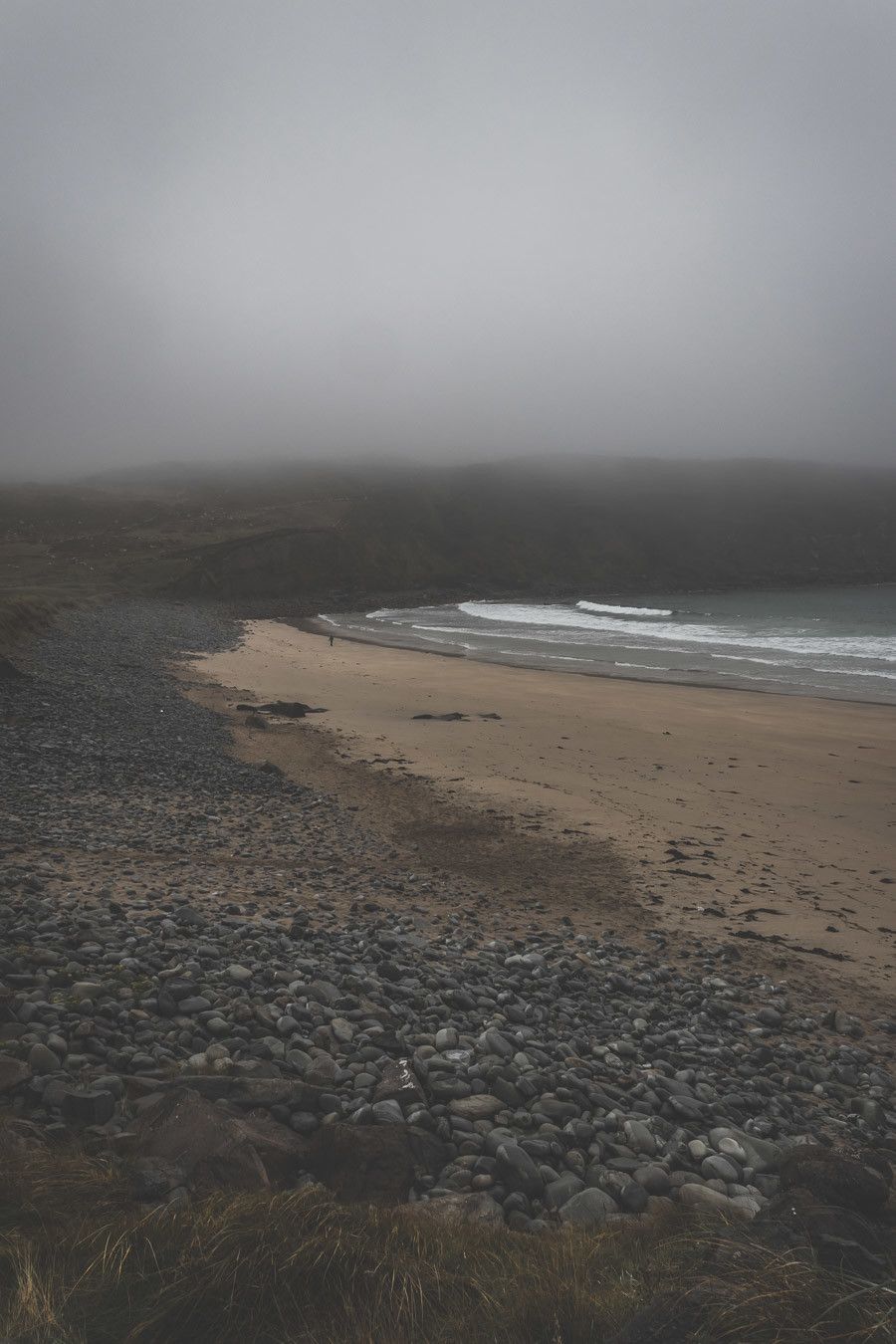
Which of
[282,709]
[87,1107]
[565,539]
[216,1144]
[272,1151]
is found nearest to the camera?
[216,1144]

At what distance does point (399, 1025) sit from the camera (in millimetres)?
5430

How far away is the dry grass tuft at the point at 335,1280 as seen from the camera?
242cm

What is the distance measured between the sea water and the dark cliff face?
1464cm

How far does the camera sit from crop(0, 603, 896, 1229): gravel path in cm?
411

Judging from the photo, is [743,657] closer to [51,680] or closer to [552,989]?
[51,680]

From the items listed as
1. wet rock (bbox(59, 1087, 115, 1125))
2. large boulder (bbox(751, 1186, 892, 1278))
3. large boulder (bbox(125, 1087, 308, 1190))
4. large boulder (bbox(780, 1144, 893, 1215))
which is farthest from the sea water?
wet rock (bbox(59, 1087, 115, 1125))

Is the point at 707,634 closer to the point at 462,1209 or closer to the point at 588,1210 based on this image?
the point at 588,1210

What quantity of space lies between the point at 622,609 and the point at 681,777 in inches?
2459

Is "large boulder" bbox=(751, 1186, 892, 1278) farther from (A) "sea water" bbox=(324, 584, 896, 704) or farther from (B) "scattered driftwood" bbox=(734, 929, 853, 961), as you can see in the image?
(A) "sea water" bbox=(324, 584, 896, 704)

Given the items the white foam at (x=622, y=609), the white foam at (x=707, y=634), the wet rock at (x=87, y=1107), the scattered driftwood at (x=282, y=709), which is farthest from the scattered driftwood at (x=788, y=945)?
the white foam at (x=622, y=609)

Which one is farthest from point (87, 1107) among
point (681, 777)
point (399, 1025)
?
point (681, 777)

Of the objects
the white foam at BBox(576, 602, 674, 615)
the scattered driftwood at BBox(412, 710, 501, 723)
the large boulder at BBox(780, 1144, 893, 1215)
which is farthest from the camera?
the white foam at BBox(576, 602, 674, 615)

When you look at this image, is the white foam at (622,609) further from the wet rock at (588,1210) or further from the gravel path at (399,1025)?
the wet rock at (588,1210)

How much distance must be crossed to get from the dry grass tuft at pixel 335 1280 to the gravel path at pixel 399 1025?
Result: 71cm
